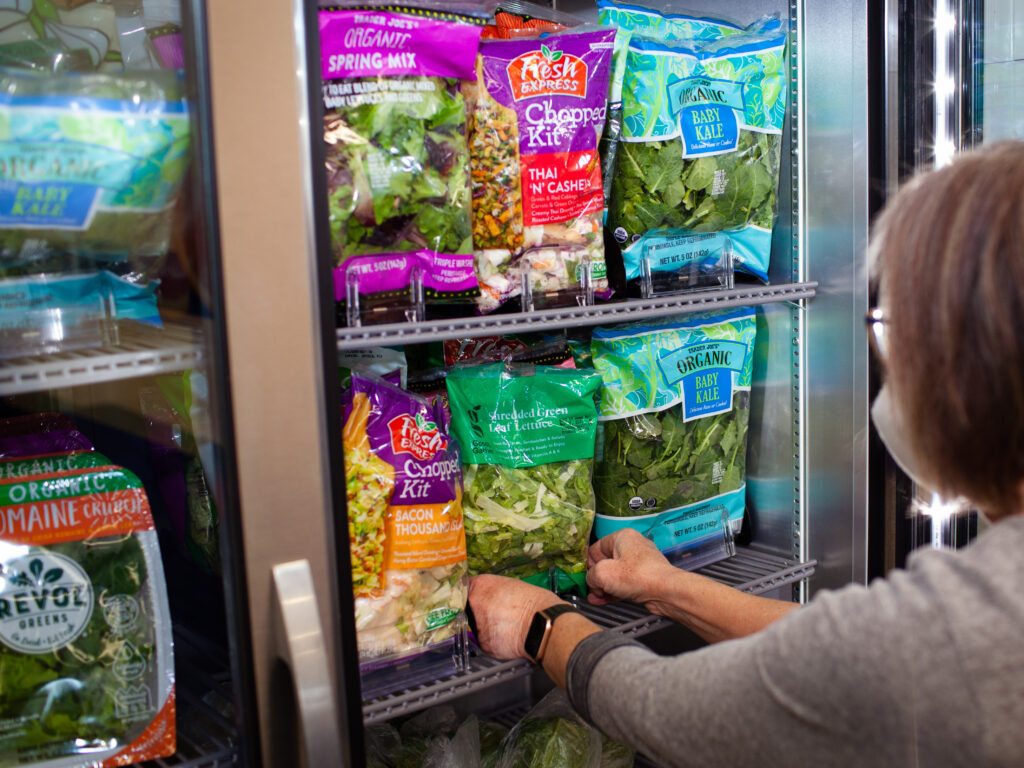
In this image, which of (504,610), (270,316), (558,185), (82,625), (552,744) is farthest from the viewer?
(552,744)

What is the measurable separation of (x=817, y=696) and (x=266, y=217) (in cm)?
69

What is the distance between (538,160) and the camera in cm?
137

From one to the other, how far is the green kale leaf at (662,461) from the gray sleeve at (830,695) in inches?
25.1

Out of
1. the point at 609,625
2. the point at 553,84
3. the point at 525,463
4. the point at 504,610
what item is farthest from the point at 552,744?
the point at 553,84

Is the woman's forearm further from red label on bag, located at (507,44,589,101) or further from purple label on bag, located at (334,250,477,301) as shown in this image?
red label on bag, located at (507,44,589,101)

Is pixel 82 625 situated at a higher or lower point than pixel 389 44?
lower

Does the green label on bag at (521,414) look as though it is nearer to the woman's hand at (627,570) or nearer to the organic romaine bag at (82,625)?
the woman's hand at (627,570)

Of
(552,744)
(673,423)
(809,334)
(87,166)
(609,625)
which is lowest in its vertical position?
(552,744)

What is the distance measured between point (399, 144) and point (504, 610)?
2.18ft

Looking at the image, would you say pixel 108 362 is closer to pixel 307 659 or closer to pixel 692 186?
Answer: pixel 307 659

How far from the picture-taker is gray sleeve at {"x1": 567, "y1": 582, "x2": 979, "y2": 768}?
2.38ft

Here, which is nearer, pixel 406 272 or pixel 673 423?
pixel 406 272

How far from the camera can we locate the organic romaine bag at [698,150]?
4.82 feet

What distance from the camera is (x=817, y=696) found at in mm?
762
